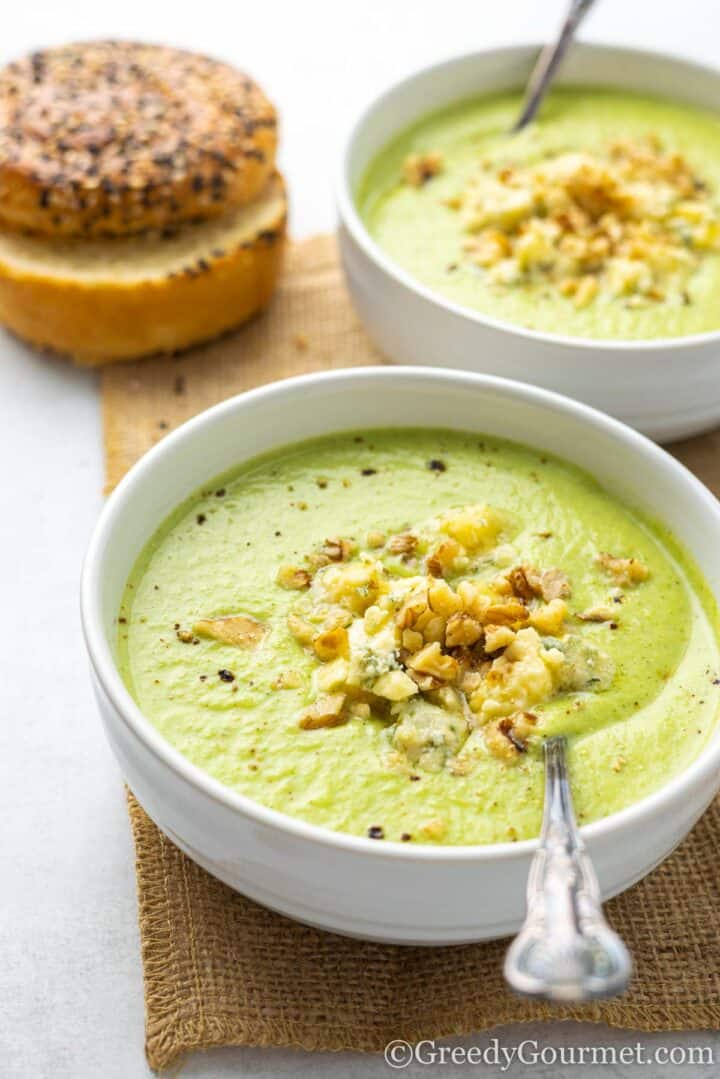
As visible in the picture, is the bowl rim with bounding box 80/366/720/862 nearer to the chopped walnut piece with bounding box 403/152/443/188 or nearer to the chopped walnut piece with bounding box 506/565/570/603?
the chopped walnut piece with bounding box 506/565/570/603

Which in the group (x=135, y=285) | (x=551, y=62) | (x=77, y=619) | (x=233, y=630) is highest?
(x=551, y=62)

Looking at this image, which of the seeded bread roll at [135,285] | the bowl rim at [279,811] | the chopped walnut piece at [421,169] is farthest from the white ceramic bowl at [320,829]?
the chopped walnut piece at [421,169]

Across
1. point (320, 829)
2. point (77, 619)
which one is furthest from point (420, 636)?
point (77, 619)

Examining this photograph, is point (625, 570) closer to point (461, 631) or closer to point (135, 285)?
point (461, 631)

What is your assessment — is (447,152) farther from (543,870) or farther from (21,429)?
(543,870)

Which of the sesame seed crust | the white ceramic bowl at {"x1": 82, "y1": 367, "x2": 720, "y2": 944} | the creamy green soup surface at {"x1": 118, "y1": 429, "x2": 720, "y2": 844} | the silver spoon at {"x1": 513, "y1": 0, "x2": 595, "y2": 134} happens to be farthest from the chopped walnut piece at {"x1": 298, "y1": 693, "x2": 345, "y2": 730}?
the silver spoon at {"x1": 513, "y1": 0, "x2": 595, "y2": 134}

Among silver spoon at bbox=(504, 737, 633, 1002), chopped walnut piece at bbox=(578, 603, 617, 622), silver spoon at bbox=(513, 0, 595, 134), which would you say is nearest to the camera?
silver spoon at bbox=(504, 737, 633, 1002)
